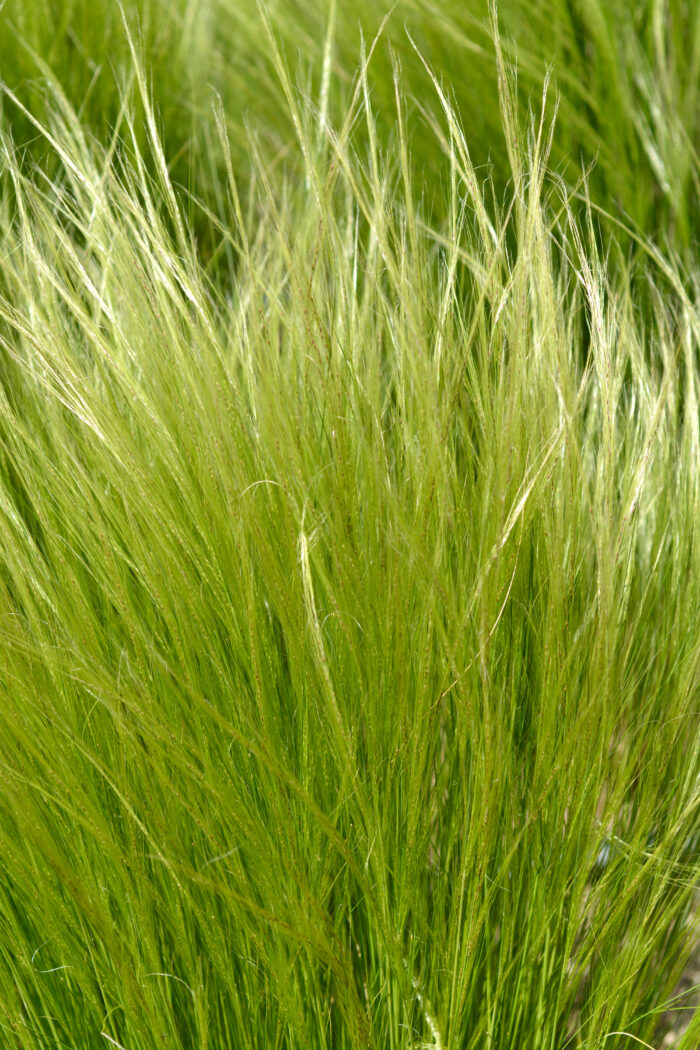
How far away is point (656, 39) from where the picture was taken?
1.06 m

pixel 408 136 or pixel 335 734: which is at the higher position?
pixel 408 136

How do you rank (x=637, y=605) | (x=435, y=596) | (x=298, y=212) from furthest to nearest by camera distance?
(x=298, y=212) < (x=637, y=605) < (x=435, y=596)

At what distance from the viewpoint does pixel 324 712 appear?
2.01ft

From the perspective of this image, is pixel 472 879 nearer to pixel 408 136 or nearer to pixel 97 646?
pixel 97 646

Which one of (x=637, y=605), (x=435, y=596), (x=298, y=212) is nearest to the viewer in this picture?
(x=435, y=596)

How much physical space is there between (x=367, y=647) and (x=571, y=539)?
0.62 ft

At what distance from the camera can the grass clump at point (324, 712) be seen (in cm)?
59

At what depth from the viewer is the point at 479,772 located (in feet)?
1.96

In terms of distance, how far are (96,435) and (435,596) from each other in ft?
0.91

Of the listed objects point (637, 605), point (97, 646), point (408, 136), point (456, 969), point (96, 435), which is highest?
point (408, 136)

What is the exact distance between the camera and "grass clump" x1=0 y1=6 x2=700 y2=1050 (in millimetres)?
594

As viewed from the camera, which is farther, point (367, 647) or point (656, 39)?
point (656, 39)

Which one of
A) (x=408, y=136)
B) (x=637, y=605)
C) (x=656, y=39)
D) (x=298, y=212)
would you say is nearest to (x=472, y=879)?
(x=637, y=605)

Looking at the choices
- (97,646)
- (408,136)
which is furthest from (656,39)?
(97,646)
